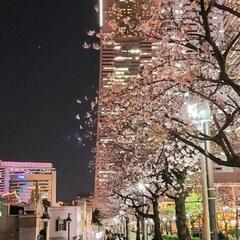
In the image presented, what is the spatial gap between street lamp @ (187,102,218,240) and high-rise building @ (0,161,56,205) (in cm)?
7801

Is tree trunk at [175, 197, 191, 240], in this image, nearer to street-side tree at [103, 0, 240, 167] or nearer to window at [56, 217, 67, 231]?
street-side tree at [103, 0, 240, 167]

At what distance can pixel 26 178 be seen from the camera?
10994 centimetres

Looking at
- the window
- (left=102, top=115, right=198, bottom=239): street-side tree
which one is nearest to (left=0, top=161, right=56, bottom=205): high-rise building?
the window

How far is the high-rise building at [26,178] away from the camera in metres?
99.4

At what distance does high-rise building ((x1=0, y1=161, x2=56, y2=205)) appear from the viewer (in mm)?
99444

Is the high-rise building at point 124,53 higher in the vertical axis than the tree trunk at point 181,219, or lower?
higher

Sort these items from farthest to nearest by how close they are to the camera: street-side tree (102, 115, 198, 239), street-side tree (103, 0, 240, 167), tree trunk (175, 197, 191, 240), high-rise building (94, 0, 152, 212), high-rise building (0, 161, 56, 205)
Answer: high-rise building (0, 161, 56, 205)
tree trunk (175, 197, 191, 240)
street-side tree (102, 115, 198, 239)
high-rise building (94, 0, 152, 212)
street-side tree (103, 0, 240, 167)

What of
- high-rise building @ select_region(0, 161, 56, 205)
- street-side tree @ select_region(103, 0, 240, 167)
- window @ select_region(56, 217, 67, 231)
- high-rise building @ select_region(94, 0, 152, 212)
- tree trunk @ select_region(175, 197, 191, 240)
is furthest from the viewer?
high-rise building @ select_region(0, 161, 56, 205)

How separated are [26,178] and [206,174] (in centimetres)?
9705

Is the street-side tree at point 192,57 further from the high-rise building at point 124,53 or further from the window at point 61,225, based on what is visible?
the window at point 61,225

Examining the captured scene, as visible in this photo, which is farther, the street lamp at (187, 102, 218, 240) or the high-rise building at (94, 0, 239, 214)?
the street lamp at (187, 102, 218, 240)

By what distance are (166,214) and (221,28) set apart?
53.8m

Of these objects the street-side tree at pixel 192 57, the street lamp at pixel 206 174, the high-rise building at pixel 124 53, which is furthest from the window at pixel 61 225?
the street-side tree at pixel 192 57

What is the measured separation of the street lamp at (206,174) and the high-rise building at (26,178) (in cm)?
7801
